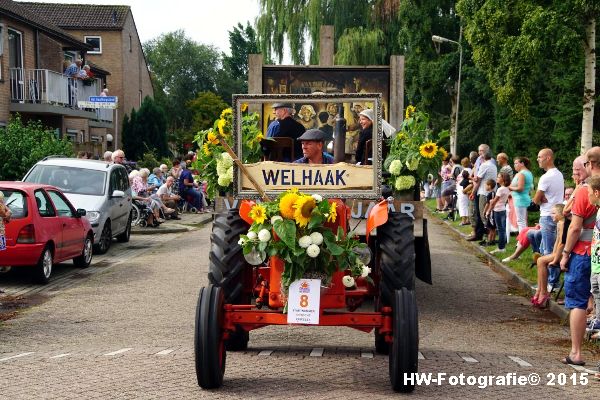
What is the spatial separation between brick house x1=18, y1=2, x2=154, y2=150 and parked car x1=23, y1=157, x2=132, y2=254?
35.9 meters

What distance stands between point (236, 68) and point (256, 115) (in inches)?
4353

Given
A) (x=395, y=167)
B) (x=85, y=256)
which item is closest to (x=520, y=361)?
(x=395, y=167)

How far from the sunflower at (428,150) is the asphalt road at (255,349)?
1935 mm

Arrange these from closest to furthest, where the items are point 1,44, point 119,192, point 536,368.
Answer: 1. point 536,368
2. point 119,192
3. point 1,44

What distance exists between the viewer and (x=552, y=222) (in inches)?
541

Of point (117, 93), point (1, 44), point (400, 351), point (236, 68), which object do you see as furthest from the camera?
point (236, 68)

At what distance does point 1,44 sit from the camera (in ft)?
105

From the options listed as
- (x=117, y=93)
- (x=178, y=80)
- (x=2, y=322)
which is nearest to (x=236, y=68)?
(x=178, y=80)

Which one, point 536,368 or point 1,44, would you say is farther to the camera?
point 1,44

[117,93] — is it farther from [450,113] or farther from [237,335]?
[237,335]

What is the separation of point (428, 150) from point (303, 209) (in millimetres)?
→ 4516

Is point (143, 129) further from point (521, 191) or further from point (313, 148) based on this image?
point (313, 148)

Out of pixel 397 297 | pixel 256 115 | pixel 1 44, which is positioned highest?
pixel 1 44

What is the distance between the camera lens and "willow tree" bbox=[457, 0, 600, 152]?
23531mm
